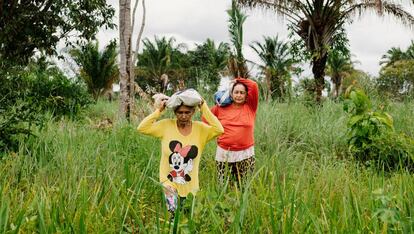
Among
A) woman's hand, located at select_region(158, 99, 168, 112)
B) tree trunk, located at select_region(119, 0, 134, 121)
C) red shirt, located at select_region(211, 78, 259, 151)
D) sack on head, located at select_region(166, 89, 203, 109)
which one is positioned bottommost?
red shirt, located at select_region(211, 78, 259, 151)

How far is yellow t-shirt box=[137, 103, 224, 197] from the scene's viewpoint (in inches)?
118

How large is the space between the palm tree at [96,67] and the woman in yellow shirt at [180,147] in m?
22.1

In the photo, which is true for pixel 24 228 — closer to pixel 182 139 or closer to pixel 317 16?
pixel 182 139

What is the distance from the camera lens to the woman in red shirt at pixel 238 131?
13.0ft

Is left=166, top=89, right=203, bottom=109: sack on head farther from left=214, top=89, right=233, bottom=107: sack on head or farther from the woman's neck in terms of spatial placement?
left=214, top=89, right=233, bottom=107: sack on head

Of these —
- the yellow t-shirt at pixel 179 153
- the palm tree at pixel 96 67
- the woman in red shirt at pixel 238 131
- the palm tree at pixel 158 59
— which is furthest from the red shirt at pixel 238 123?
the palm tree at pixel 158 59

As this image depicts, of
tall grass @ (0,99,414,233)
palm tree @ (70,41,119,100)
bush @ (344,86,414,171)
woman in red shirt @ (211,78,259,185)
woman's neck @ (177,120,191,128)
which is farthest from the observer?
palm tree @ (70,41,119,100)

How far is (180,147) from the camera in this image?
3041 mm

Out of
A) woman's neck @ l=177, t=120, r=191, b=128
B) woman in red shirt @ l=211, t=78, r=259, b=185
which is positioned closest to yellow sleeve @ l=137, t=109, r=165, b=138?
woman's neck @ l=177, t=120, r=191, b=128

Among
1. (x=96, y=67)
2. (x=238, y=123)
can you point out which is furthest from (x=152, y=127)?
(x=96, y=67)

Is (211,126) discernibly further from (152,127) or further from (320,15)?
(320,15)

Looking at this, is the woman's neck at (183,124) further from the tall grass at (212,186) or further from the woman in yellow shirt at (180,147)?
the tall grass at (212,186)

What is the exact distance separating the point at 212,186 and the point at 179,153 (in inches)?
21.7

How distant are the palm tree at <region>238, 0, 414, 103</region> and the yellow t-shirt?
28.0 ft
